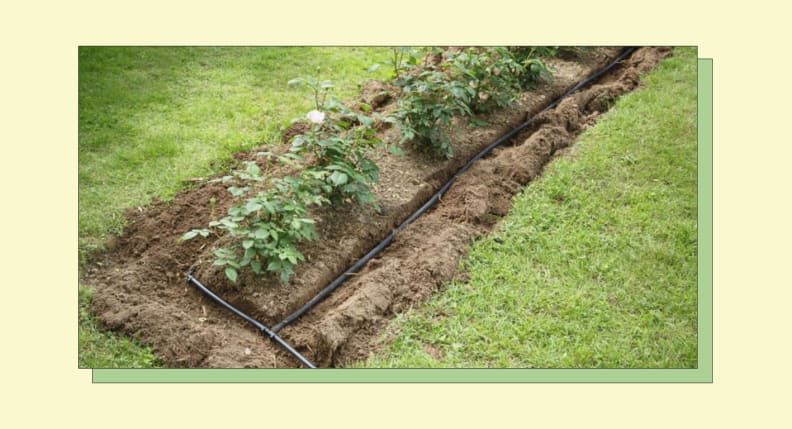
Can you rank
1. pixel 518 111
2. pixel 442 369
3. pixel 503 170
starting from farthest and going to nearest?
pixel 518 111, pixel 503 170, pixel 442 369

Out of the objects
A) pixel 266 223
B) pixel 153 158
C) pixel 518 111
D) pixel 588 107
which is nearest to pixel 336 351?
pixel 266 223

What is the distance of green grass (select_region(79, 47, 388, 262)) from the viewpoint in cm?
415

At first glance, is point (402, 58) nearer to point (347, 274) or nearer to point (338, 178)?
point (338, 178)

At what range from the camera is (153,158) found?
15.0 feet

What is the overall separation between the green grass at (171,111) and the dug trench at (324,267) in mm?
178

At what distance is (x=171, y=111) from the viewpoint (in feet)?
15.6

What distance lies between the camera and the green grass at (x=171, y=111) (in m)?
4.15

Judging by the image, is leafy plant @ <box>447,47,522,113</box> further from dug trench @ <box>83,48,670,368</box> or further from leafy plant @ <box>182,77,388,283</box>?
leafy plant @ <box>182,77,388,283</box>

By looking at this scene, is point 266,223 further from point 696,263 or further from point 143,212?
point 696,263

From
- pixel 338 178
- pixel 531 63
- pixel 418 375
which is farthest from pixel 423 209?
pixel 531 63

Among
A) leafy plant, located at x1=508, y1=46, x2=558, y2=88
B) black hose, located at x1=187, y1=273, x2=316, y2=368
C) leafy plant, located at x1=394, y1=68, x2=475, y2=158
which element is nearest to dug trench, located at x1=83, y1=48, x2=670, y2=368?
black hose, located at x1=187, y1=273, x2=316, y2=368

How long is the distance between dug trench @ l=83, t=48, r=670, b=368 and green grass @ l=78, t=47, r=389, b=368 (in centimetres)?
13

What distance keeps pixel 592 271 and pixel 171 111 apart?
270cm

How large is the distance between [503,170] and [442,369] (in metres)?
1.77
